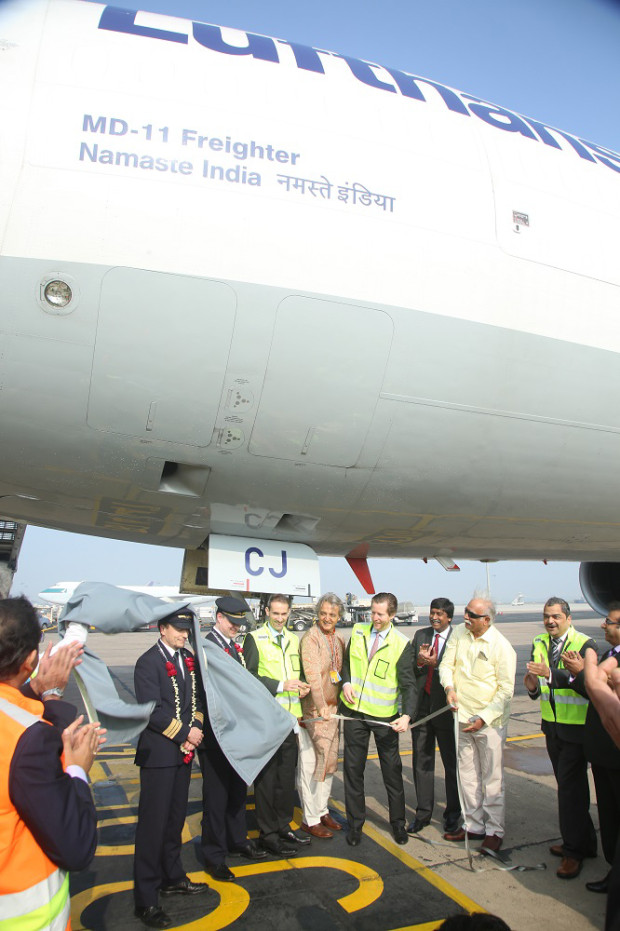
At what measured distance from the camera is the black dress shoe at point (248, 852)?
4645 millimetres

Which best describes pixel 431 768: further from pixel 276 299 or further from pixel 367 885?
pixel 276 299

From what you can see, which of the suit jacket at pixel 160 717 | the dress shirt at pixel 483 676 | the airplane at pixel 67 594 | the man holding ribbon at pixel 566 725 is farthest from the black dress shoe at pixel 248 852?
the airplane at pixel 67 594

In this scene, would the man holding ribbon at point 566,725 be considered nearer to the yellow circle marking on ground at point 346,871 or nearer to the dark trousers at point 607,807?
the dark trousers at point 607,807

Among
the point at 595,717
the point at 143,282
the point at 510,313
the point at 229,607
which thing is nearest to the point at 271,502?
the point at 229,607

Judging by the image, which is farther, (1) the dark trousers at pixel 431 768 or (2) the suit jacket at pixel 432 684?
(2) the suit jacket at pixel 432 684

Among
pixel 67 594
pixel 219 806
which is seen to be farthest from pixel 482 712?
pixel 67 594

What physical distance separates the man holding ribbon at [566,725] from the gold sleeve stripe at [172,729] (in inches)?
103

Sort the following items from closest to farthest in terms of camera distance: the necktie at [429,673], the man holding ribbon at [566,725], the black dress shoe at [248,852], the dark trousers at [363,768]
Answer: the man holding ribbon at [566,725], the black dress shoe at [248,852], the dark trousers at [363,768], the necktie at [429,673]

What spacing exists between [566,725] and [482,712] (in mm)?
619

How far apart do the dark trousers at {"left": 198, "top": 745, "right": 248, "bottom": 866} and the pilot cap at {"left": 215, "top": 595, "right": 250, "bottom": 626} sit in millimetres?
921

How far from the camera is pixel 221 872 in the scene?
431 centimetres

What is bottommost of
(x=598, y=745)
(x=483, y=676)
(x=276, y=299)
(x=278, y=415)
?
(x=598, y=745)

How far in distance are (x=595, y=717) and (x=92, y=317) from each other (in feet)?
14.3

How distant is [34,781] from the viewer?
6.23 feet
